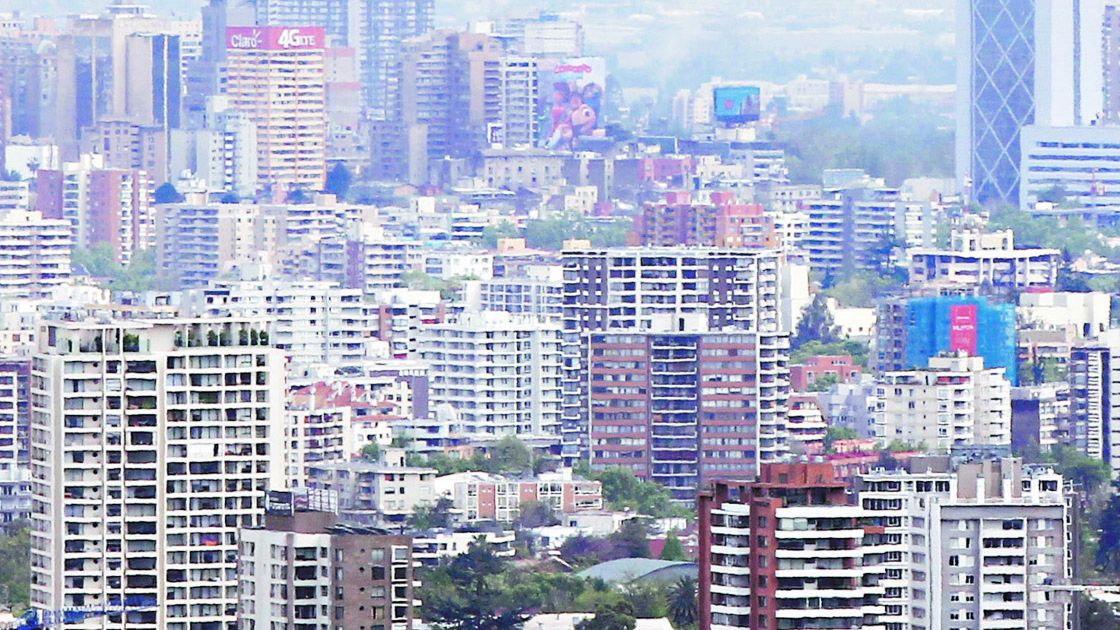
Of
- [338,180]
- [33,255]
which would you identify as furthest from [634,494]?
[338,180]

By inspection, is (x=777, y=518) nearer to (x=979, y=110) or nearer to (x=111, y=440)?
(x=111, y=440)

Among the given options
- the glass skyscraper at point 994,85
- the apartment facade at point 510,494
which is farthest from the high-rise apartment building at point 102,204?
the apartment facade at point 510,494

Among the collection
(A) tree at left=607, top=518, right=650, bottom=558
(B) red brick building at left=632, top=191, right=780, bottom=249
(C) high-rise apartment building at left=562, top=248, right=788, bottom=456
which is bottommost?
(A) tree at left=607, top=518, right=650, bottom=558

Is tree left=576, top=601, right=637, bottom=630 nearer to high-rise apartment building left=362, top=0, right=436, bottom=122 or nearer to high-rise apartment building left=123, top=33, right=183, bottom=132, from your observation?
high-rise apartment building left=123, top=33, right=183, bottom=132

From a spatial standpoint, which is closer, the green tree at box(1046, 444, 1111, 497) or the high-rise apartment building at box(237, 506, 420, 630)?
the high-rise apartment building at box(237, 506, 420, 630)

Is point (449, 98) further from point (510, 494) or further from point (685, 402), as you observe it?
point (510, 494)

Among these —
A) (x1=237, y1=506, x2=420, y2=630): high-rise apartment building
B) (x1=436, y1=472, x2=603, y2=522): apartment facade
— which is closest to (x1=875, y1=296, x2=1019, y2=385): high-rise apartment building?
(x1=436, y1=472, x2=603, y2=522): apartment facade
